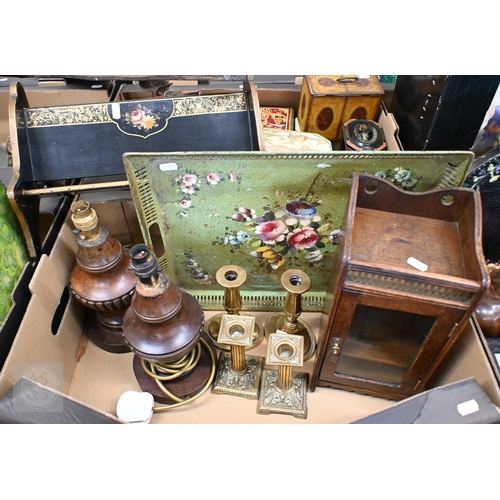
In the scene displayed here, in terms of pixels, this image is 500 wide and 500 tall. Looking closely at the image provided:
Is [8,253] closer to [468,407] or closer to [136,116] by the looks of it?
[136,116]

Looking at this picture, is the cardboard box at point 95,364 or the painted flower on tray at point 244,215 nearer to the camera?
the cardboard box at point 95,364

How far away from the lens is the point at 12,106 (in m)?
1.32

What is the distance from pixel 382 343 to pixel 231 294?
491mm

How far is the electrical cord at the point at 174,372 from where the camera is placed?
4.45ft

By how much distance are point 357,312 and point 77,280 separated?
2.91 ft

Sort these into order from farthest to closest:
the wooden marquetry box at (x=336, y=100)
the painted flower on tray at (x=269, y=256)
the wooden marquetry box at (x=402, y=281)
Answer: the wooden marquetry box at (x=336, y=100), the painted flower on tray at (x=269, y=256), the wooden marquetry box at (x=402, y=281)

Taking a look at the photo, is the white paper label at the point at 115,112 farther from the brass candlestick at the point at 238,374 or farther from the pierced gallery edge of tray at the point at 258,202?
the brass candlestick at the point at 238,374

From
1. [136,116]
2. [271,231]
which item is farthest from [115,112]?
[271,231]

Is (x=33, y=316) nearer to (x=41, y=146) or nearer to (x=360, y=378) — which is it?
(x=41, y=146)

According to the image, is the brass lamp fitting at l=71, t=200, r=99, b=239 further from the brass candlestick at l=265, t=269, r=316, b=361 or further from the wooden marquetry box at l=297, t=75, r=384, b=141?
the wooden marquetry box at l=297, t=75, r=384, b=141

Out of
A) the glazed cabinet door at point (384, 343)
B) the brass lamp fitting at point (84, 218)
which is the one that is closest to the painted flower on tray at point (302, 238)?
the glazed cabinet door at point (384, 343)

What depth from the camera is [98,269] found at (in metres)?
1.33

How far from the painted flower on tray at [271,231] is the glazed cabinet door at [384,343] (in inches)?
15.8

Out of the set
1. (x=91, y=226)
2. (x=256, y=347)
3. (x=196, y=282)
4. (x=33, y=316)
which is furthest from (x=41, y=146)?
(x=256, y=347)
